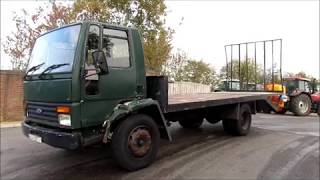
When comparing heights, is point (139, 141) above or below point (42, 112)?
below

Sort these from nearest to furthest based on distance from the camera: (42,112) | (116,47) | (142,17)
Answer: (42,112), (116,47), (142,17)

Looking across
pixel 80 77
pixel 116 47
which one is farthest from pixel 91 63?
pixel 116 47

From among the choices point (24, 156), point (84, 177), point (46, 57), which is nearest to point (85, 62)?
point (46, 57)

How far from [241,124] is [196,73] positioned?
1018 inches

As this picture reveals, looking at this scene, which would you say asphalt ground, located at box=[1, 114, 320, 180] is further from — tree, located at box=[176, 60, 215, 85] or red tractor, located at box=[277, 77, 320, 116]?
tree, located at box=[176, 60, 215, 85]

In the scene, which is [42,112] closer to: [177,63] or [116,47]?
[116,47]

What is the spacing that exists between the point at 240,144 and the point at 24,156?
4.63 meters

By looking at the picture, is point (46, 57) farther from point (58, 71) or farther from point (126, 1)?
point (126, 1)

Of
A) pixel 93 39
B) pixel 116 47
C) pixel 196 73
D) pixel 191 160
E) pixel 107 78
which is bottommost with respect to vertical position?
pixel 191 160

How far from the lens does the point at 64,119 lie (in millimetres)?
5730

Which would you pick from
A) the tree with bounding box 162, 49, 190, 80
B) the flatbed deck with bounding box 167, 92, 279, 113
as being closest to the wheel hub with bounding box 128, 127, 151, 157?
the flatbed deck with bounding box 167, 92, 279, 113

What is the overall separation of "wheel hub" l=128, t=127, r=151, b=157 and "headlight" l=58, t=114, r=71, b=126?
3.45ft

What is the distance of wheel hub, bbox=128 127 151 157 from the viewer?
6230 millimetres

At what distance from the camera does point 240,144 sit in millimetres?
8750
